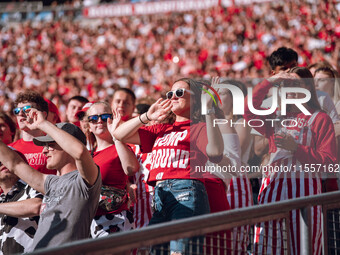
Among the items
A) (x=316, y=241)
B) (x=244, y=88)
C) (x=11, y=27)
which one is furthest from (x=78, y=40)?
(x=316, y=241)

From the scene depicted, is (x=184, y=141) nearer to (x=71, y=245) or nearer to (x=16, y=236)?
(x=16, y=236)

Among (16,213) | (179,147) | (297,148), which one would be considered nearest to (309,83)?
(297,148)

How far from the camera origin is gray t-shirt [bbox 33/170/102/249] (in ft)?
10.2

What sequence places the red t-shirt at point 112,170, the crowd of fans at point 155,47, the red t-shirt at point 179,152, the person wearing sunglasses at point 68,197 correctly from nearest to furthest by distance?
the person wearing sunglasses at point 68,197 → the red t-shirt at point 179,152 → the red t-shirt at point 112,170 → the crowd of fans at point 155,47

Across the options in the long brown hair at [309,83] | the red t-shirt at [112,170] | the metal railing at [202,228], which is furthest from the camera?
the red t-shirt at [112,170]

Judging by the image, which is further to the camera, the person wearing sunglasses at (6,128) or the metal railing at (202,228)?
the person wearing sunglasses at (6,128)

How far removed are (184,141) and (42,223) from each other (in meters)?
1.04

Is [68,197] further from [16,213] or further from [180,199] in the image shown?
[180,199]

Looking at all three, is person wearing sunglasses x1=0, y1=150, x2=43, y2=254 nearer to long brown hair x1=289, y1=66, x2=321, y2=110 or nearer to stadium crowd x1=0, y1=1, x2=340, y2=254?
stadium crowd x1=0, y1=1, x2=340, y2=254

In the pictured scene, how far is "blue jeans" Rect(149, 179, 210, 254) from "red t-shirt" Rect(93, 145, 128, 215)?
0.55 meters

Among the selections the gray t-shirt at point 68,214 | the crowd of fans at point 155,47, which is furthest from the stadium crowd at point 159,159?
the crowd of fans at point 155,47

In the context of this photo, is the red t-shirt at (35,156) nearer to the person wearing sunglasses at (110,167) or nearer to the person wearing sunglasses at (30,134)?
the person wearing sunglasses at (30,134)

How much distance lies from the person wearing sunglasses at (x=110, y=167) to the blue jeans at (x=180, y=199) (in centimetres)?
44

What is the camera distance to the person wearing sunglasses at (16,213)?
3.45m
